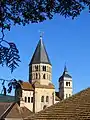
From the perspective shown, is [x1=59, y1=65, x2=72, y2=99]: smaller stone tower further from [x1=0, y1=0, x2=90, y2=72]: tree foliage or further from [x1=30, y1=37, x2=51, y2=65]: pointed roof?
[x1=0, y1=0, x2=90, y2=72]: tree foliage

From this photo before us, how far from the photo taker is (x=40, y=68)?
327ft

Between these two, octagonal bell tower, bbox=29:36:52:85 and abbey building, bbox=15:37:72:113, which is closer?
abbey building, bbox=15:37:72:113

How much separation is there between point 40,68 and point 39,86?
7.37 meters

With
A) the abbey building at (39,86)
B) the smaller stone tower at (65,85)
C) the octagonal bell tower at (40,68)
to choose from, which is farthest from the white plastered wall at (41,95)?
the smaller stone tower at (65,85)

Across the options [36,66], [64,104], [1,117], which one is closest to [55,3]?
[64,104]

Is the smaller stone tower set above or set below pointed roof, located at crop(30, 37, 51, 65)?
below

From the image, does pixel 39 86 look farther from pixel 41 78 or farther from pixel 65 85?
pixel 65 85

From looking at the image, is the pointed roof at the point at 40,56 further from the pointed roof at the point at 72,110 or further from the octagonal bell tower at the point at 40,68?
the pointed roof at the point at 72,110

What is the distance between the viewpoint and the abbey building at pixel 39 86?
92.3 meters

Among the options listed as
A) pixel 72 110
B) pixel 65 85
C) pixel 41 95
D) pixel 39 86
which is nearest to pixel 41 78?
pixel 39 86

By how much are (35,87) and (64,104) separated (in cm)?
7877

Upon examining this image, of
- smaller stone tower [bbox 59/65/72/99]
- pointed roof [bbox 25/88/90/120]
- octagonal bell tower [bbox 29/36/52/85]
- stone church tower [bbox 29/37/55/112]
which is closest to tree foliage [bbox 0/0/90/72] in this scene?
pointed roof [bbox 25/88/90/120]

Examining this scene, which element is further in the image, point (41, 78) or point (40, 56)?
point (40, 56)

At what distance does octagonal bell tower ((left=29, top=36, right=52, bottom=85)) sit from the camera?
98.7m
